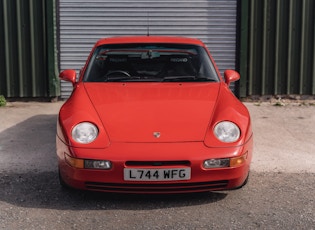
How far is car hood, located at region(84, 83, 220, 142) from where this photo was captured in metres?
4.33

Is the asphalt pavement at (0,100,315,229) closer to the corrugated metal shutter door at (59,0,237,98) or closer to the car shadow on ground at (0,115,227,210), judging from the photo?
the car shadow on ground at (0,115,227,210)

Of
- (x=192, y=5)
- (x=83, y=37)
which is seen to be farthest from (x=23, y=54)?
(x=192, y=5)

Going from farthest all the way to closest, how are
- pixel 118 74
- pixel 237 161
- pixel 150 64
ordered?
pixel 150 64, pixel 118 74, pixel 237 161

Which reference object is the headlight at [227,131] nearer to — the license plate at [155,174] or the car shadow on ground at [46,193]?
the license plate at [155,174]

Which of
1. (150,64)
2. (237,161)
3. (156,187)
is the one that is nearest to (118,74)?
(150,64)

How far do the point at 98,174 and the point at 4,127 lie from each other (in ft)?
13.2

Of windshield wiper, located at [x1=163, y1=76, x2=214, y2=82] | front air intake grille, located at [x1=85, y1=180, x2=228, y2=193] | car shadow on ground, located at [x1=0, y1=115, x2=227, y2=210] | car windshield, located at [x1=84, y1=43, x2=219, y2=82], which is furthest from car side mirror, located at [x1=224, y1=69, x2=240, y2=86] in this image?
front air intake grille, located at [x1=85, y1=180, x2=228, y2=193]

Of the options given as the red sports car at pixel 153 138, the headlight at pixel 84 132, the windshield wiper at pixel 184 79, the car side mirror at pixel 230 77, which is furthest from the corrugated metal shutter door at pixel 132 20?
the headlight at pixel 84 132

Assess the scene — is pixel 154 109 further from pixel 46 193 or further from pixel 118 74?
pixel 46 193

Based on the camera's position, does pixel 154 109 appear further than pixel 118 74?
No

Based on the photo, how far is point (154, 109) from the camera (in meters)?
4.65

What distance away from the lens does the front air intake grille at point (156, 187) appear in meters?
4.18

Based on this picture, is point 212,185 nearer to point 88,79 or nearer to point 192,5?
point 88,79

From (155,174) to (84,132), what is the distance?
736 mm
